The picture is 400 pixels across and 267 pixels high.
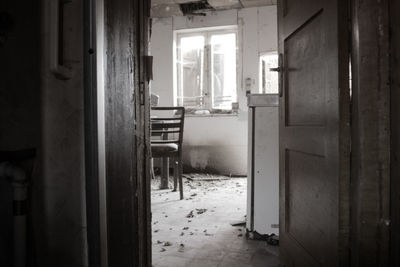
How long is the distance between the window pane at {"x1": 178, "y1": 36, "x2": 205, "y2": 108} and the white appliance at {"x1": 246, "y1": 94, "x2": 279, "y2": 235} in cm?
352

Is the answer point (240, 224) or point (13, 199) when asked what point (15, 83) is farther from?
point (240, 224)

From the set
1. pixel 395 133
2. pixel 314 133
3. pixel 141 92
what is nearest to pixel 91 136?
pixel 141 92

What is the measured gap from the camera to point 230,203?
11.0 feet

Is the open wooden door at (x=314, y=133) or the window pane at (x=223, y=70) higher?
the window pane at (x=223, y=70)

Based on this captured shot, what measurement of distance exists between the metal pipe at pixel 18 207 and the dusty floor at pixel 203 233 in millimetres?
949

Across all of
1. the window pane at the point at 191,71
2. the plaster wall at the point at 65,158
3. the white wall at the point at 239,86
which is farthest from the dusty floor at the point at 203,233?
the window pane at the point at 191,71

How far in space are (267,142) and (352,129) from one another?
1117 mm

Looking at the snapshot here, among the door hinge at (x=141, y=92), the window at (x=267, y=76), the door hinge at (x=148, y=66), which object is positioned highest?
the window at (x=267, y=76)

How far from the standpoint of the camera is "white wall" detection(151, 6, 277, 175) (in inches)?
208

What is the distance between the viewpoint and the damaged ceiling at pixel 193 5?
5197mm

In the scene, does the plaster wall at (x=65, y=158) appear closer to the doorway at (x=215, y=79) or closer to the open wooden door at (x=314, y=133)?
the open wooden door at (x=314, y=133)

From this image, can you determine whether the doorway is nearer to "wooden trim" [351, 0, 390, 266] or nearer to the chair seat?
the chair seat

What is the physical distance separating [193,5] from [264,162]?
Answer: 13.3 ft

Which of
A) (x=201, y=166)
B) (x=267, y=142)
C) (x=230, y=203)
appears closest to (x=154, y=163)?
(x=201, y=166)
